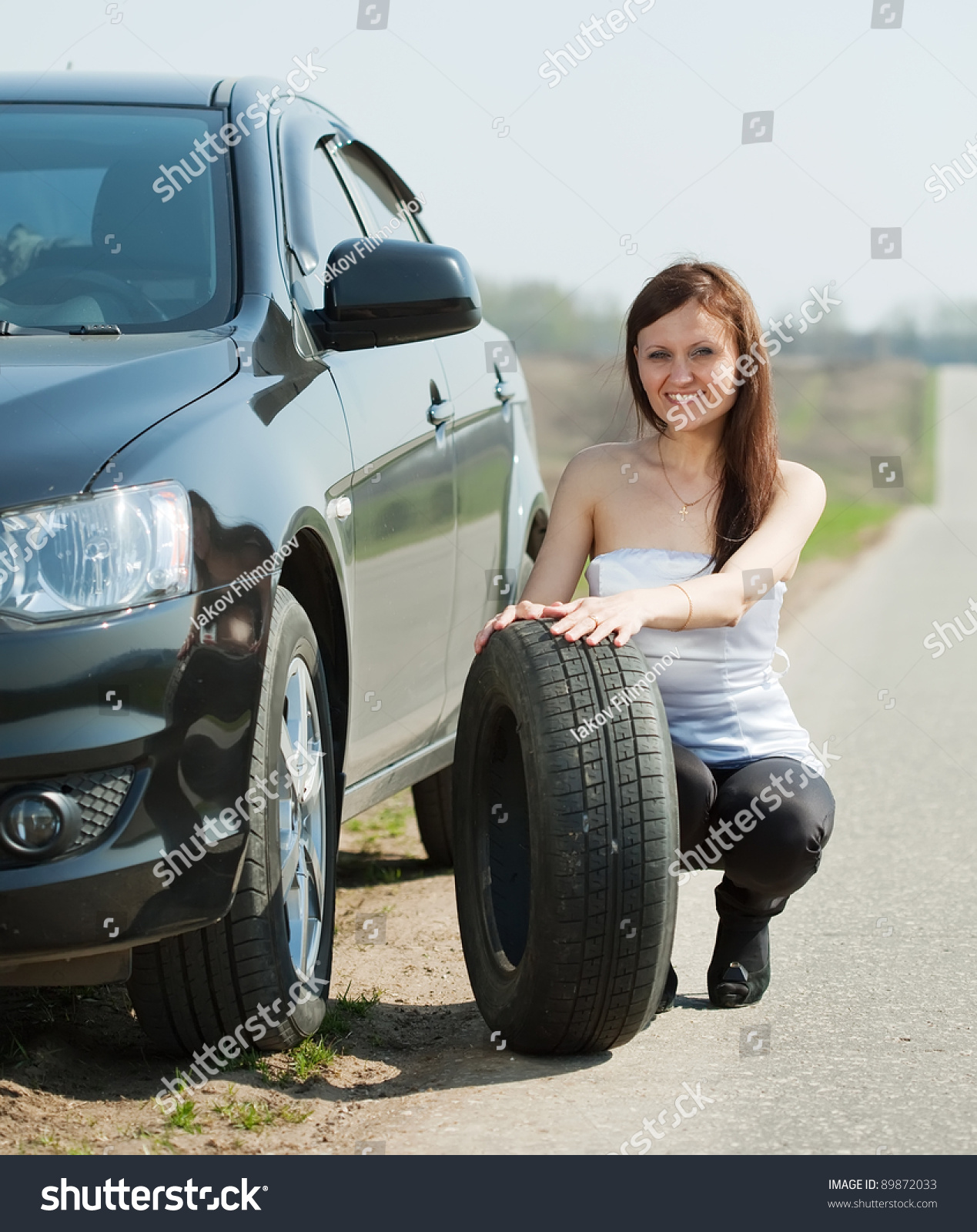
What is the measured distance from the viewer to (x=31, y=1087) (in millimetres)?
2943

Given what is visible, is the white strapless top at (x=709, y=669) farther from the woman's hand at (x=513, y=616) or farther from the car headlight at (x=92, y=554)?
the car headlight at (x=92, y=554)

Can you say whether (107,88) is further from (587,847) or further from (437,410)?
(587,847)

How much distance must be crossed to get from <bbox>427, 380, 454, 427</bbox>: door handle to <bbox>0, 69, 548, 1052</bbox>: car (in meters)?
0.02

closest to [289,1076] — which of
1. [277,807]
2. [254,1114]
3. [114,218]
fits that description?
[254,1114]

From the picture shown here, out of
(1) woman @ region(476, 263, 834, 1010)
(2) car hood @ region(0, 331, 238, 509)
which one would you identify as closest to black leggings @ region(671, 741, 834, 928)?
(1) woman @ region(476, 263, 834, 1010)

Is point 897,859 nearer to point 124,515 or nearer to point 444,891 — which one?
point 444,891

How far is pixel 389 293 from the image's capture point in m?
3.44

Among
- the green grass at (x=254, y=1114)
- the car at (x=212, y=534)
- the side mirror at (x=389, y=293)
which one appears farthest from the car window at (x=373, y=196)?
the green grass at (x=254, y=1114)

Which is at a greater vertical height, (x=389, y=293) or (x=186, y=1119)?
(x=389, y=293)

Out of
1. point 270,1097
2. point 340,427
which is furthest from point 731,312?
point 270,1097

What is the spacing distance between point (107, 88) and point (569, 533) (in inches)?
59.3

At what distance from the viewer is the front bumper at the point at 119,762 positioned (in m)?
2.45

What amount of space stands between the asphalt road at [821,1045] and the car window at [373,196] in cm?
215
